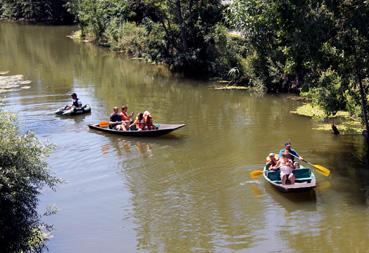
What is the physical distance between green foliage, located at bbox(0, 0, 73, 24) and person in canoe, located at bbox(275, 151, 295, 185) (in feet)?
224

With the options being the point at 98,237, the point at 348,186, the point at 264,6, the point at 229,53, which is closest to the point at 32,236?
the point at 98,237

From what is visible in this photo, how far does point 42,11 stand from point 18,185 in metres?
75.0

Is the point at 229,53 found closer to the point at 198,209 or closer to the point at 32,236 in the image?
the point at 198,209

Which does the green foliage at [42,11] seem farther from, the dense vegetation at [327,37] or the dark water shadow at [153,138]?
the dense vegetation at [327,37]

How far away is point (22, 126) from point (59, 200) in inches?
375

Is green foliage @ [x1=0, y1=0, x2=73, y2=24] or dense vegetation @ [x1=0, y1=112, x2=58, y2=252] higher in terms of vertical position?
green foliage @ [x1=0, y1=0, x2=73, y2=24]

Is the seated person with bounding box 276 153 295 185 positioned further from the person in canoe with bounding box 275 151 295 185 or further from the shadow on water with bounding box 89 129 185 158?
the shadow on water with bounding box 89 129 185 158

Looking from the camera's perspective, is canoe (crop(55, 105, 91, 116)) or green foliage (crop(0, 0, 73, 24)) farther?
green foliage (crop(0, 0, 73, 24))

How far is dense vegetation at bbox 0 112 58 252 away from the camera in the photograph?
11727mm

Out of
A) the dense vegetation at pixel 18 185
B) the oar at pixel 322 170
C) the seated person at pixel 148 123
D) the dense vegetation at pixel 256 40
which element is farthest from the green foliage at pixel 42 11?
the dense vegetation at pixel 18 185

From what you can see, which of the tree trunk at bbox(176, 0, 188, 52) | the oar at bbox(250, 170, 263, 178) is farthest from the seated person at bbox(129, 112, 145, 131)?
the tree trunk at bbox(176, 0, 188, 52)

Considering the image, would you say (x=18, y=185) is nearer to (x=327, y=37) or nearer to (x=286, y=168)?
(x=286, y=168)

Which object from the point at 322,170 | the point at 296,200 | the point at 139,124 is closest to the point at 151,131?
the point at 139,124

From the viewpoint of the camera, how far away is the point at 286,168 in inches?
→ 674
